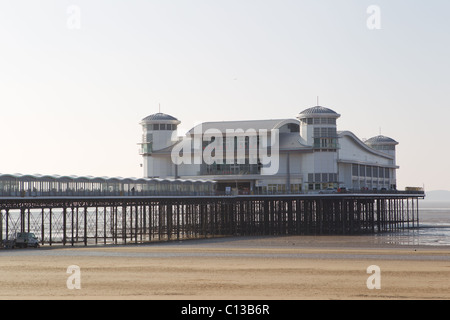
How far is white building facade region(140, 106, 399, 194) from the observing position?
253 feet

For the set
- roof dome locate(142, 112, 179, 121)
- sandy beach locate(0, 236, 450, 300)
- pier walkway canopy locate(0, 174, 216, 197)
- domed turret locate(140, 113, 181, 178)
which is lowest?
sandy beach locate(0, 236, 450, 300)

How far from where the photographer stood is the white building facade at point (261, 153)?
253ft

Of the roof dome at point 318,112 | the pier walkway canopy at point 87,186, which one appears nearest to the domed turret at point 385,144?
the roof dome at point 318,112

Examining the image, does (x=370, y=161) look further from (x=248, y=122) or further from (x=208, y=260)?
(x=208, y=260)

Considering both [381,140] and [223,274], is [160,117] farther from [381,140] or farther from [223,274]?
[223,274]

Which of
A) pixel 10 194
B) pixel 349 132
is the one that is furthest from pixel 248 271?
pixel 349 132

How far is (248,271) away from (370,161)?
57.7 meters

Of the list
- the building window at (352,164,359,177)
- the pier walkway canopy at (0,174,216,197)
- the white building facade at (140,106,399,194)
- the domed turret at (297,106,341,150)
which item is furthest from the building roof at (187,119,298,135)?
the building window at (352,164,359,177)

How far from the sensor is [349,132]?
81875 mm

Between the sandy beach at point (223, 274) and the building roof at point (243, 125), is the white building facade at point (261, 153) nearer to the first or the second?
the building roof at point (243, 125)

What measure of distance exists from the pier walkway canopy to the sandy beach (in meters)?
8.43

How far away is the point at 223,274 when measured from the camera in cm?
3212

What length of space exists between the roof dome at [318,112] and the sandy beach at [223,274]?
3266 centimetres

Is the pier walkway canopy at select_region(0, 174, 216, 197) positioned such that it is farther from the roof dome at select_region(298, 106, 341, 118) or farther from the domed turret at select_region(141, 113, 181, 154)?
the roof dome at select_region(298, 106, 341, 118)
